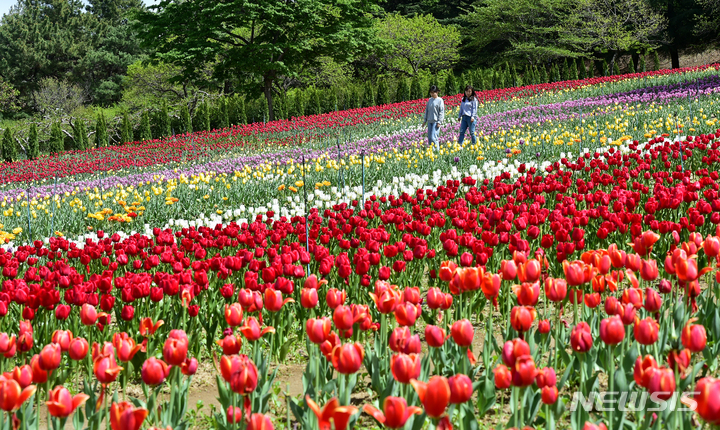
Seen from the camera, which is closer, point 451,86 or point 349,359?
point 349,359

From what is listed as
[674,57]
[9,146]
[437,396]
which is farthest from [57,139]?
[674,57]

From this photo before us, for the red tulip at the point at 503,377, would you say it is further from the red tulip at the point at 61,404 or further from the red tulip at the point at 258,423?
the red tulip at the point at 61,404

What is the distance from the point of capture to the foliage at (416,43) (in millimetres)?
38375

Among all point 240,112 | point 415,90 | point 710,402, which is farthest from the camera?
point 415,90

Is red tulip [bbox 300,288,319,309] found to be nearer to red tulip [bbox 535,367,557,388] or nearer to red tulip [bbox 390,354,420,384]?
red tulip [bbox 390,354,420,384]

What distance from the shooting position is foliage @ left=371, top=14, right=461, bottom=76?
38.4 meters

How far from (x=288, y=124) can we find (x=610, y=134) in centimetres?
1155

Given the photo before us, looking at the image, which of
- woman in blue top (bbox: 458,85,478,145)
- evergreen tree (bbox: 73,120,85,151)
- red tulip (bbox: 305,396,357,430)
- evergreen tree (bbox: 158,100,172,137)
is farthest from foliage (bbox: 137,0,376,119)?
red tulip (bbox: 305,396,357,430)

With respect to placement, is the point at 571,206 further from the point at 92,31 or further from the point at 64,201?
the point at 92,31

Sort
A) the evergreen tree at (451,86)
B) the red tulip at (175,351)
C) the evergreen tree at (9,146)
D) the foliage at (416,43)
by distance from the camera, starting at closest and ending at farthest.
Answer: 1. the red tulip at (175,351)
2. the evergreen tree at (9,146)
3. the evergreen tree at (451,86)
4. the foliage at (416,43)

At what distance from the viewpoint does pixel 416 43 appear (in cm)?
3891

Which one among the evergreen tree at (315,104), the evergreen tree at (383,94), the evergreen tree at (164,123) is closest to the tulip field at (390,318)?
the evergreen tree at (164,123)

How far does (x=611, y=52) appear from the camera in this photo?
139 feet

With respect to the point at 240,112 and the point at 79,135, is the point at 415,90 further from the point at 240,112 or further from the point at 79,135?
the point at 79,135
